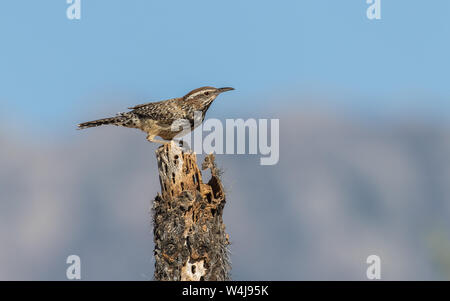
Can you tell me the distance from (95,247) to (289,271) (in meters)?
38.6

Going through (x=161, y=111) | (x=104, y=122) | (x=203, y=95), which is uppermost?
(x=203, y=95)

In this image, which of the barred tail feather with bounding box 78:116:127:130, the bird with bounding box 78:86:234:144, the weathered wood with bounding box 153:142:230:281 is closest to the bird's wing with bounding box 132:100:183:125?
the bird with bounding box 78:86:234:144

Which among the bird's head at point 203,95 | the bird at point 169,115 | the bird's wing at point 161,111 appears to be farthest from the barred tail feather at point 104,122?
the bird's head at point 203,95

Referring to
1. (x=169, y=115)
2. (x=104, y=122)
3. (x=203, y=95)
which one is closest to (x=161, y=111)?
(x=169, y=115)

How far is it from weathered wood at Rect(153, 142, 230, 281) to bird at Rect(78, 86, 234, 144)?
2.75 meters

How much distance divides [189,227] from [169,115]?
11.8ft

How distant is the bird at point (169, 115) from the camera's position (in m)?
15.2

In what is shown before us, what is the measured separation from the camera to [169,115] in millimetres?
15219

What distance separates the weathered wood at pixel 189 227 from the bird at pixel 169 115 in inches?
108

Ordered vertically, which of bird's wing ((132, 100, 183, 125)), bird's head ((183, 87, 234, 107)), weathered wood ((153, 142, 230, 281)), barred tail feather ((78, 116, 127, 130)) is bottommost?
weathered wood ((153, 142, 230, 281))

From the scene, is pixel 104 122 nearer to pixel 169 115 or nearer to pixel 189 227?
pixel 169 115

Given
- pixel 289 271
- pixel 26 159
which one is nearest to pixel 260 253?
pixel 289 271

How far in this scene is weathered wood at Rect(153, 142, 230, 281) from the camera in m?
11.9

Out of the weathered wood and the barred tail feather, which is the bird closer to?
the barred tail feather
